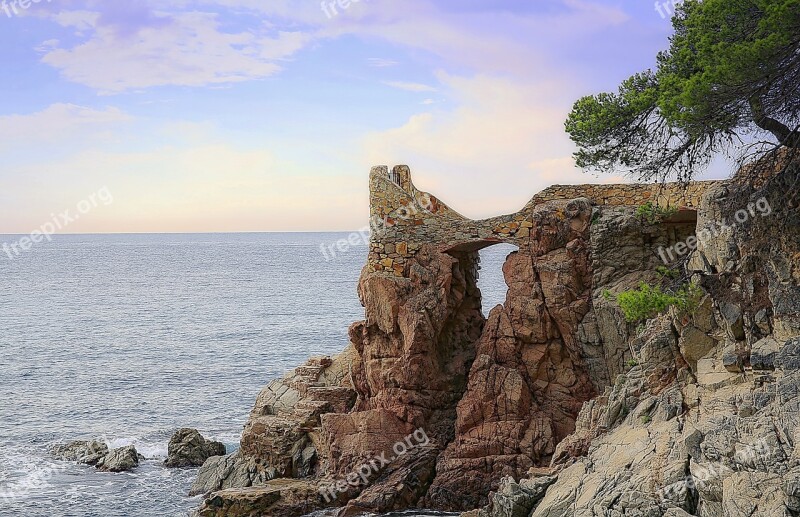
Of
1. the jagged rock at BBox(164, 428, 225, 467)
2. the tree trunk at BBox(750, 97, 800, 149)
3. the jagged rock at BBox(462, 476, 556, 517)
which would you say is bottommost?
the jagged rock at BBox(164, 428, 225, 467)

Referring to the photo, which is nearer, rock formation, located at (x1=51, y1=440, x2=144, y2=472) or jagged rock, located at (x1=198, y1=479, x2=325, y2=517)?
jagged rock, located at (x1=198, y1=479, x2=325, y2=517)

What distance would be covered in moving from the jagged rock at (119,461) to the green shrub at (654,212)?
2562 centimetres

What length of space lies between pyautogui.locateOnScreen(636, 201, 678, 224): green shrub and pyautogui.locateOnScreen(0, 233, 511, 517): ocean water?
20553mm

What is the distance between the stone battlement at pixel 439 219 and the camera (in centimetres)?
3385

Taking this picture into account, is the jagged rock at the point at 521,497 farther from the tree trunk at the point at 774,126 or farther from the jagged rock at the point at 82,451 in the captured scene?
the jagged rock at the point at 82,451

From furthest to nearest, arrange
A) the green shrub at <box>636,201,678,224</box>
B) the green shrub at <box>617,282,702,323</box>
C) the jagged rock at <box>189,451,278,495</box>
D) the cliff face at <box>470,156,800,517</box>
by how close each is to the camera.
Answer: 1. the jagged rock at <box>189,451,278,495</box>
2. the green shrub at <box>636,201,678,224</box>
3. the green shrub at <box>617,282,702,323</box>
4. the cliff face at <box>470,156,800,517</box>

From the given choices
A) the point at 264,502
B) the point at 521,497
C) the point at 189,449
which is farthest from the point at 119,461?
the point at 521,497

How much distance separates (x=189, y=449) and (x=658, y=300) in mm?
26466

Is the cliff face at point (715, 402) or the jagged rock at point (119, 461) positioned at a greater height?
the cliff face at point (715, 402)

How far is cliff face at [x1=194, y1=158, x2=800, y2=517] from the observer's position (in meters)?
26.7

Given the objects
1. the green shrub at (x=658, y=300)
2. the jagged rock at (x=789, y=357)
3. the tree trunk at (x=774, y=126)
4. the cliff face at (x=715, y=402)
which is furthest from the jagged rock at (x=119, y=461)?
the tree trunk at (x=774, y=126)

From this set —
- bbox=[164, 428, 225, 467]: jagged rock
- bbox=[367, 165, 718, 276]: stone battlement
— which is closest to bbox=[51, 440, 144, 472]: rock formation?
bbox=[164, 428, 225, 467]: jagged rock

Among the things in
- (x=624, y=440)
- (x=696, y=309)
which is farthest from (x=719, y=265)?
(x=624, y=440)

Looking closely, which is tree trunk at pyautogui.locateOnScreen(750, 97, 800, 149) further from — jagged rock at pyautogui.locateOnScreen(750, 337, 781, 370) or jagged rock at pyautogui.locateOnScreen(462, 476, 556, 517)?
jagged rock at pyautogui.locateOnScreen(462, 476, 556, 517)
